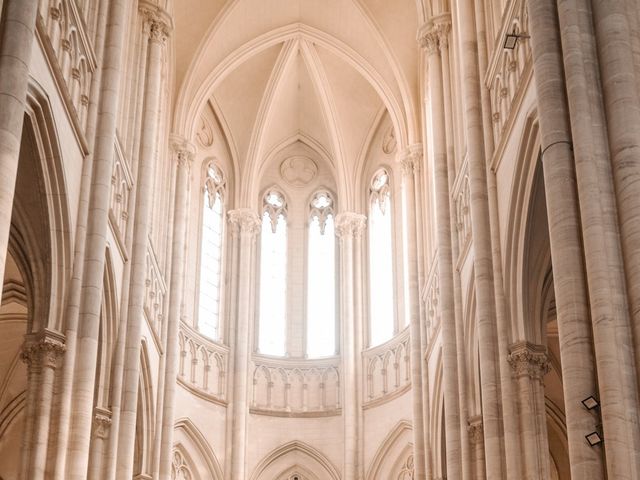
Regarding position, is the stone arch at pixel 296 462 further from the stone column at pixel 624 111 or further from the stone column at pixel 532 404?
the stone column at pixel 624 111

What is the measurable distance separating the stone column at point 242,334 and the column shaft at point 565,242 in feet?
56.0

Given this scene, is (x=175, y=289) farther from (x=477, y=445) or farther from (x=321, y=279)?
(x=477, y=445)

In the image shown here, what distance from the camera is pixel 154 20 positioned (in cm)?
2309

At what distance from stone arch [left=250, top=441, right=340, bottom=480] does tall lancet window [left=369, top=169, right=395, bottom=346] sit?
320 cm

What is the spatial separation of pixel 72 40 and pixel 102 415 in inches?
239

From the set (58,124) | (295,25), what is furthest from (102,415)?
(295,25)

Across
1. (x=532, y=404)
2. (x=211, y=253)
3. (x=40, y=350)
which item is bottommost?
(x=532, y=404)

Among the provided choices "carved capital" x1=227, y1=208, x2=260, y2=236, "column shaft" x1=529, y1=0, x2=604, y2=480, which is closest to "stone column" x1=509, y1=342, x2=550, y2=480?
"column shaft" x1=529, y1=0, x2=604, y2=480

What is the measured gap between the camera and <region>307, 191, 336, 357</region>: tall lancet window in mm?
30406

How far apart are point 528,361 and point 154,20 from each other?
11.7 metres

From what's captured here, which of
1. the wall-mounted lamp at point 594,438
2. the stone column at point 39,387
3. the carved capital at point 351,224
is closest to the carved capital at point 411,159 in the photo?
the carved capital at point 351,224

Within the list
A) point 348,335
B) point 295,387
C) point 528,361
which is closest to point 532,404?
point 528,361

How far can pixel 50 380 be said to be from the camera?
1458 centimetres

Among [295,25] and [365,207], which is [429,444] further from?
[295,25]
